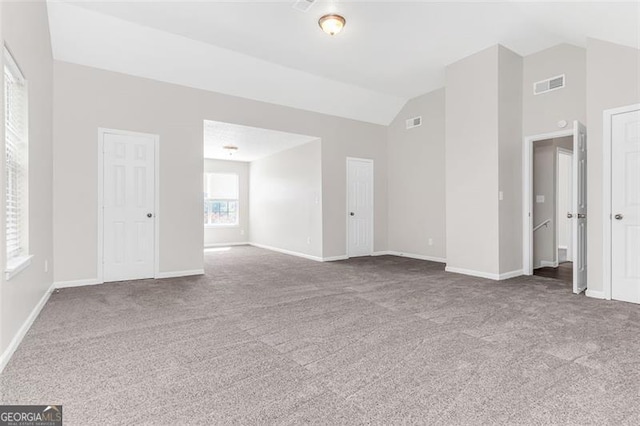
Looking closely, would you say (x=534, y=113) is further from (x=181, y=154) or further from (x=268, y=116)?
(x=181, y=154)

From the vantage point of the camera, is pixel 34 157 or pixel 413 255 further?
pixel 413 255

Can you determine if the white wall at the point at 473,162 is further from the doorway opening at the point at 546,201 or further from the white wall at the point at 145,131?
the white wall at the point at 145,131

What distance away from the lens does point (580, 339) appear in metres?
2.69

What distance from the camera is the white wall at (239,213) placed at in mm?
9711

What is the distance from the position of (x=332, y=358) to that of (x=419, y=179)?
5466 millimetres

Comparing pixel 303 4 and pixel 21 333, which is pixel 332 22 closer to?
pixel 303 4

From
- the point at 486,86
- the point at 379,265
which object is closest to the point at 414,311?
the point at 379,265

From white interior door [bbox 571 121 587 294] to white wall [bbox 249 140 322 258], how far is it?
4190 millimetres

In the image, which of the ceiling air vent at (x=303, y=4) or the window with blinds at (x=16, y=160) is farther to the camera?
the ceiling air vent at (x=303, y=4)

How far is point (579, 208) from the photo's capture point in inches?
166

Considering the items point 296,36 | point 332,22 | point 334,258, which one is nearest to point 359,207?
point 334,258

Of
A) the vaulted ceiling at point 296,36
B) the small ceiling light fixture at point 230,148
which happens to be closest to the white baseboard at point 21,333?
the vaulted ceiling at point 296,36

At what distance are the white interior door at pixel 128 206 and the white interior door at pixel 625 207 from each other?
5980mm

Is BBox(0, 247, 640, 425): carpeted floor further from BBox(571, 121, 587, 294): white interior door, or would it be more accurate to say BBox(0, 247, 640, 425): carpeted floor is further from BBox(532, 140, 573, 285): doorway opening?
BBox(532, 140, 573, 285): doorway opening
